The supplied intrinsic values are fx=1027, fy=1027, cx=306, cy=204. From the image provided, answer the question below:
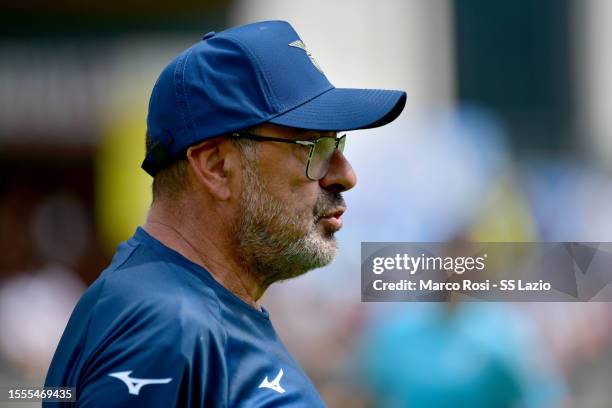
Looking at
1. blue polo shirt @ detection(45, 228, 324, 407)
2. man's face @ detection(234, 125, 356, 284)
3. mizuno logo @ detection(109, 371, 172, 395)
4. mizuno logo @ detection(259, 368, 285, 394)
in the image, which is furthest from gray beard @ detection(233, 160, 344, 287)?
mizuno logo @ detection(109, 371, 172, 395)

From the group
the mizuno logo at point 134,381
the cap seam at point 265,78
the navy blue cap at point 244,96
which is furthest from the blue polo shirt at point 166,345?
the cap seam at point 265,78

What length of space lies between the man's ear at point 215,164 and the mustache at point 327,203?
22 cm

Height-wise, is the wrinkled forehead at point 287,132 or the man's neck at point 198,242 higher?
the wrinkled forehead at point 287,132

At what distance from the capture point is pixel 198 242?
2457 millimetres

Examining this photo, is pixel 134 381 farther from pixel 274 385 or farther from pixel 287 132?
pixel 287 132

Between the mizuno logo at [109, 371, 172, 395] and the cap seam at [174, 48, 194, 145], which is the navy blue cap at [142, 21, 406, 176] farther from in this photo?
the mizuno logo at [109, 371, 172, 395]

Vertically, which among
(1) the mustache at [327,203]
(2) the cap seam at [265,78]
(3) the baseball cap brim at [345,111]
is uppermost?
(2) the cap seam at [265,78]

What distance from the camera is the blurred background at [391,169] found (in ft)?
15.9

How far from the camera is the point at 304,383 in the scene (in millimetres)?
2445

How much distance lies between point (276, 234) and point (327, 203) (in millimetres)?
156

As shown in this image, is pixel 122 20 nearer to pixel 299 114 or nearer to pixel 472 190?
pixel 472 190

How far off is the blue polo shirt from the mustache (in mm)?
282

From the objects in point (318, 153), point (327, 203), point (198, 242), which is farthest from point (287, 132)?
point (198, 242)

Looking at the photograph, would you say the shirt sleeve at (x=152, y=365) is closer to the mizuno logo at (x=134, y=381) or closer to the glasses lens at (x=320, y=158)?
the mizuno logo at (x=134, y=381)
